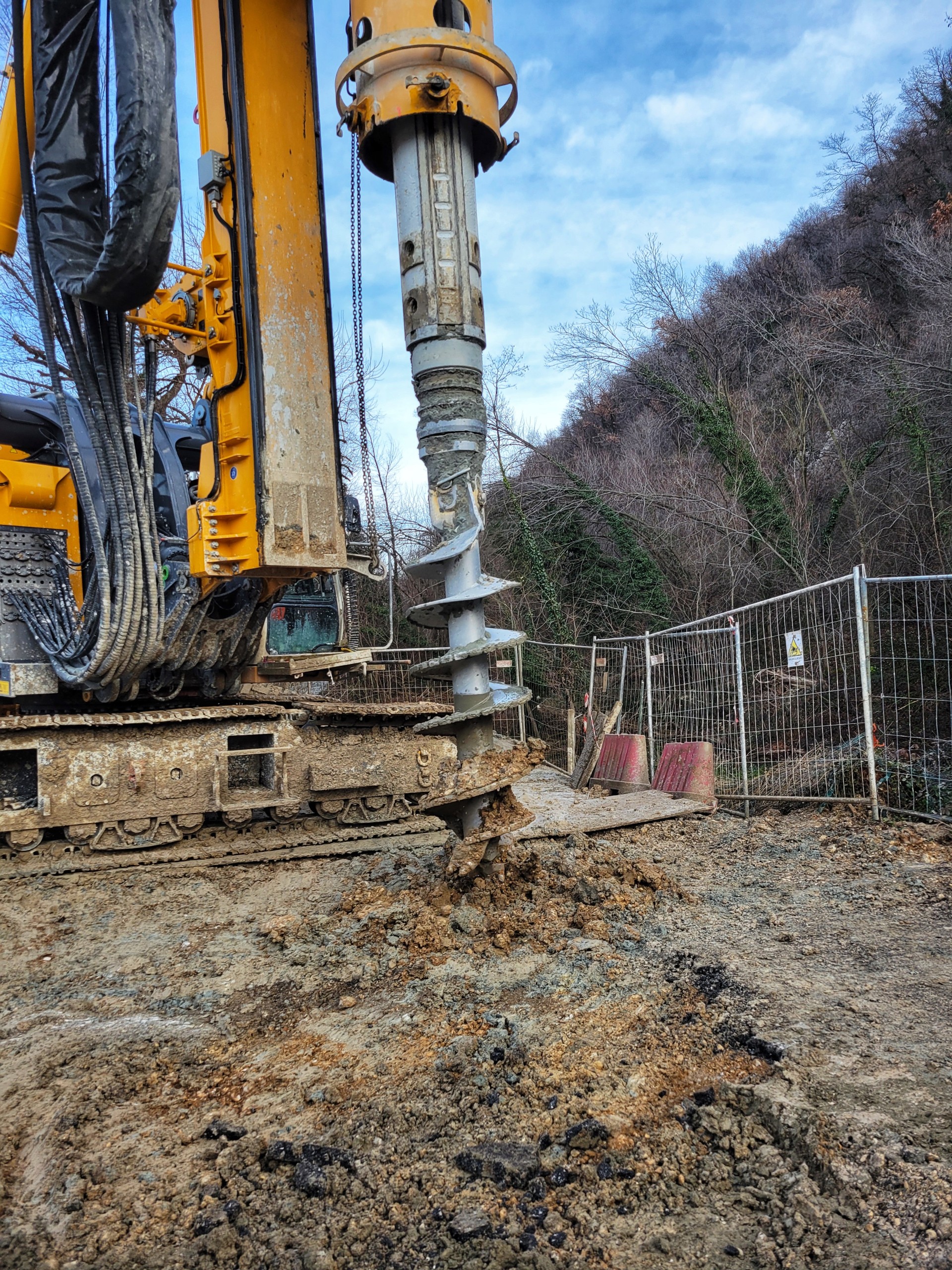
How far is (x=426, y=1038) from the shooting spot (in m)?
3.27

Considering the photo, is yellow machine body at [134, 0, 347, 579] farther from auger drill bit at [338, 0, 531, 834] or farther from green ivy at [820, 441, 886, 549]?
green ivy at [820, 441, 886, 549]

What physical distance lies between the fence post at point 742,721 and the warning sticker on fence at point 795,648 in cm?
59

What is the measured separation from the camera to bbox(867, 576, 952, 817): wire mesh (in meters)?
6.56

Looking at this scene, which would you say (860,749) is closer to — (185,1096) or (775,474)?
(185,1096)

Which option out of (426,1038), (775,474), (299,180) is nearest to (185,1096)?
(426,1038)

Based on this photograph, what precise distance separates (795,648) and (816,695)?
1120mm

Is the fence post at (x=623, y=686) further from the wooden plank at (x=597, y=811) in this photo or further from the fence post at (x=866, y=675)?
the fence post at (x=866, y=675)

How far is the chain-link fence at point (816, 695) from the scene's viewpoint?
668 cm

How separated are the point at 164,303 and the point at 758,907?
5.13m


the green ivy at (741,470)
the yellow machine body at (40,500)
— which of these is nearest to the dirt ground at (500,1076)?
the yellow machine body at (40,500)

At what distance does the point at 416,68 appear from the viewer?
3.84 meters

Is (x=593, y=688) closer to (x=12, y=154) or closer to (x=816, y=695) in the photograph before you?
(x=816, y=695)

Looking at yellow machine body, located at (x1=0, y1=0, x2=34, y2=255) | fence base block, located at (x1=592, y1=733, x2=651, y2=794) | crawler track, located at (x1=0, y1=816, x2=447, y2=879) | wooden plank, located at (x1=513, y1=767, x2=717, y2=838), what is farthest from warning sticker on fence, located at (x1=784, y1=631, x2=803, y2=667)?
yellow machine body, located at (x1=0, y1=0, x2=34, y2=255)

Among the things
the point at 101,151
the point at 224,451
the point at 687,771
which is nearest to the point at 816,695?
the point at 687,771
